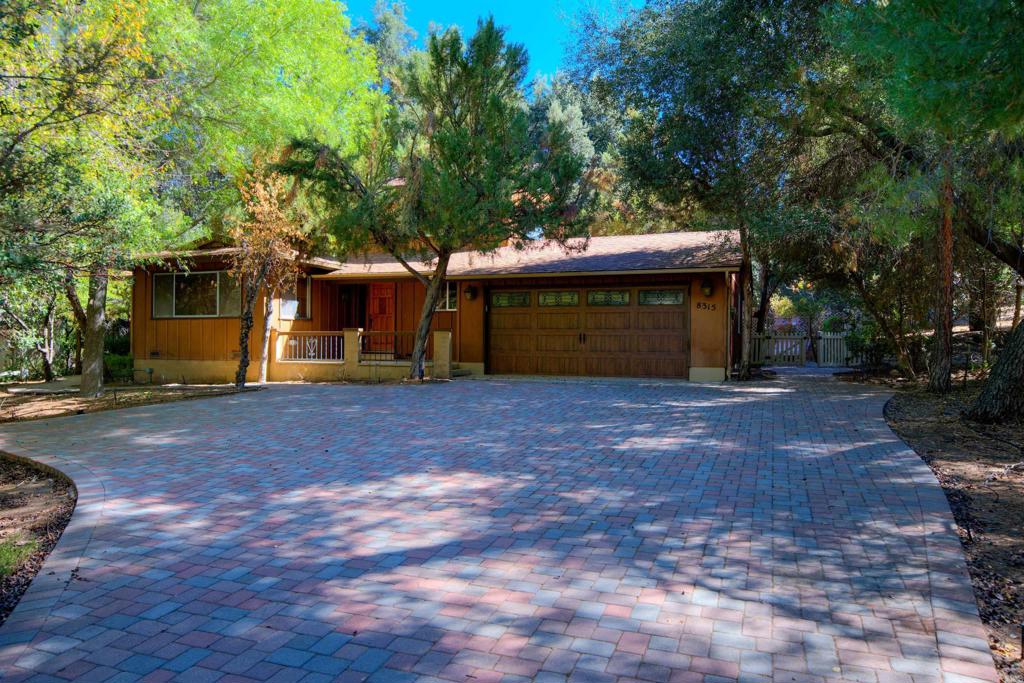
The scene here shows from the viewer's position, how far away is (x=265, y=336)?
1631 cm

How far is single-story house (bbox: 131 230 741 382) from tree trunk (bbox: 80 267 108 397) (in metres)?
2.43

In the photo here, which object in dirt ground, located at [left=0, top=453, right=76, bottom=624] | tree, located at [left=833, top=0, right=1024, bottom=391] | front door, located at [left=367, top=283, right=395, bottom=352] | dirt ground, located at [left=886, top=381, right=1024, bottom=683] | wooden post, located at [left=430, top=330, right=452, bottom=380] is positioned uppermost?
tree, located at [left=833, top=0, right=1024, bottom=391]

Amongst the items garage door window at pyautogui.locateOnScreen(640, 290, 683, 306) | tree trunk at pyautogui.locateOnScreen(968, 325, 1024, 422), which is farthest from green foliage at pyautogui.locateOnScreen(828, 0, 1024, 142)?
garage door window at pyautogui.locateOnScreen(640, 290, 683, 306)

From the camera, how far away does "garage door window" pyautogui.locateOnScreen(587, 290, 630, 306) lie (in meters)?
15.9

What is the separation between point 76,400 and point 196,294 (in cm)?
522

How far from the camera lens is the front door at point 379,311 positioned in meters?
18.5

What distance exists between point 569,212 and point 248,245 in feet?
21.8

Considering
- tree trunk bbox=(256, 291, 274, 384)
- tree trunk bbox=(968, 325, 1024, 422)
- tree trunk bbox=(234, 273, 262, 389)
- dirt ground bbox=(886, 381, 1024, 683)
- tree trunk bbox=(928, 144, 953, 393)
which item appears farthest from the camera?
tree trunk bbox=(256, 291, 274, 384)

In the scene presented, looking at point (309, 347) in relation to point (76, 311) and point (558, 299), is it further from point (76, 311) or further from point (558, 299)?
point (558, 299)

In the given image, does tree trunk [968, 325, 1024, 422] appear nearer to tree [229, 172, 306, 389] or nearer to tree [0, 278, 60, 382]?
tree [229, 172, 306, 389]

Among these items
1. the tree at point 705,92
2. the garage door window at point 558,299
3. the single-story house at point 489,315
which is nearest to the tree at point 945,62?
the tree at point 705,92

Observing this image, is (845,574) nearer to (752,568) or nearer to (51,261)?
(752,568)

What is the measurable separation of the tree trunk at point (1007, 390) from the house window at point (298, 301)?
47.0ft

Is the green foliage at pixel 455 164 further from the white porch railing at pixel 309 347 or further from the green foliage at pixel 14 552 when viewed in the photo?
the green foliage at pixel 14 552
